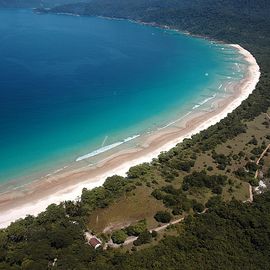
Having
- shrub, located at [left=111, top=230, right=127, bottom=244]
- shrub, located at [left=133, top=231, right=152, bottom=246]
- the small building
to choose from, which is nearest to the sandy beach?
the small building

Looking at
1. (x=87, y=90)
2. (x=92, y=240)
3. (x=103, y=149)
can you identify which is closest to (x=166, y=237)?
(x=92, y=240)

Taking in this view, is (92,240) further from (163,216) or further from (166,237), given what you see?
(163,216)

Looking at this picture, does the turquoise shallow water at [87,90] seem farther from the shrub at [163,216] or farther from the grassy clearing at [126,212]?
the shrub at [163,216]

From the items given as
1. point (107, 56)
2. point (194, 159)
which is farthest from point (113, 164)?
point (107, 56)

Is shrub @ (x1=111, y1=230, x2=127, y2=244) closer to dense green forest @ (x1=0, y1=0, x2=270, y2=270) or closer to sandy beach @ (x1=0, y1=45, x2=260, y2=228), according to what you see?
dense green forest @ (x1=0, y1=0, x2=270, y2=270)

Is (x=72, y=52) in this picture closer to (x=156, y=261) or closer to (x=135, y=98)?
(x=135, y=98)

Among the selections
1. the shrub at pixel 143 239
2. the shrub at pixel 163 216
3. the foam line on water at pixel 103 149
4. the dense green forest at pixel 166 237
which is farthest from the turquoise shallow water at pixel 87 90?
the shrub at pixel 143 239

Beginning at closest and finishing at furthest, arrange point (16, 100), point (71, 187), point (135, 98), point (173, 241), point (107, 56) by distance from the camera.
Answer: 1. point (173, 241)
2. point (71, 187)
3. point (16, 100)
4. point (135, 98)
5. point (107, 56)
